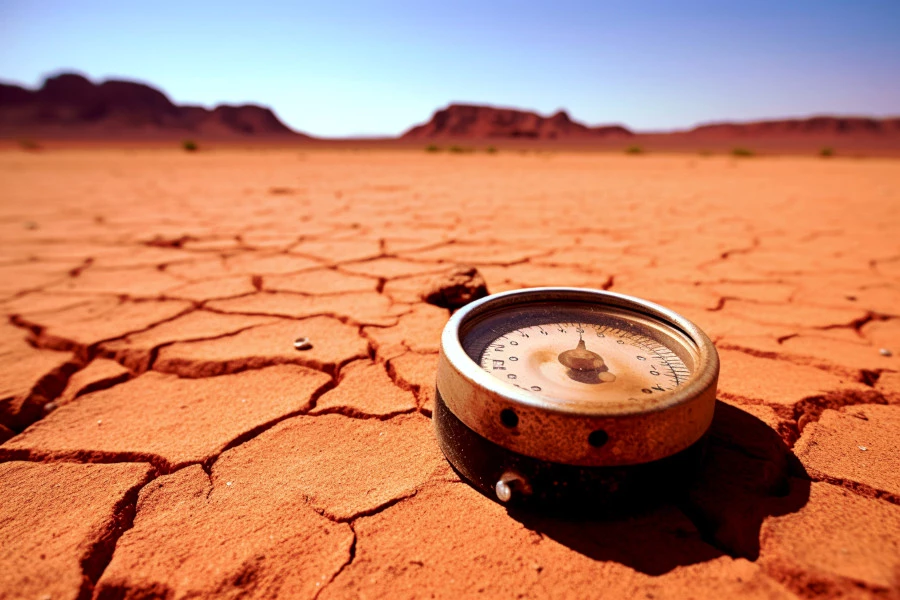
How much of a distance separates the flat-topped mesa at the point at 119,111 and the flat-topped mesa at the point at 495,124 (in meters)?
20.1

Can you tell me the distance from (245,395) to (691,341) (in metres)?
0.96

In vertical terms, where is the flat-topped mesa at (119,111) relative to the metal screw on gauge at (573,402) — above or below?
above

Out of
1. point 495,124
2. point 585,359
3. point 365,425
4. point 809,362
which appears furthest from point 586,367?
point 495,124

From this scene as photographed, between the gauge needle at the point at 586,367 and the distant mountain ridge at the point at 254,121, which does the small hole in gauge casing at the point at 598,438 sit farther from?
the distant mountain ridge at the point at 254,121

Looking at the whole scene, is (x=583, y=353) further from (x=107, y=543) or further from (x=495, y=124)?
(x=495, y=124)

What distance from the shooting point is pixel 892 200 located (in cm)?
411

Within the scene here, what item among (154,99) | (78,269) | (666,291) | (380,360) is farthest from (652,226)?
(154,99)

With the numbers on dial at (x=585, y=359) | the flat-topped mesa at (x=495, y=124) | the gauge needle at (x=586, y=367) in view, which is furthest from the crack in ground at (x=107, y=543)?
the flat-topped mesa at (x=495, y=124)

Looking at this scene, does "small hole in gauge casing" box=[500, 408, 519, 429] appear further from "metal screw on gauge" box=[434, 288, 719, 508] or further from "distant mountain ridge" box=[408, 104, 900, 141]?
"distant mountain ridge" box=[408, 104, 900, 141]

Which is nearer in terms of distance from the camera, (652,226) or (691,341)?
(691,341)

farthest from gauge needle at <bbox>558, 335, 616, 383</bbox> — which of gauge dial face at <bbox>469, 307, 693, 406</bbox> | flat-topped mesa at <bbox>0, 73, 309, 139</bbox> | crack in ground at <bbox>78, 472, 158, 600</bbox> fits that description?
flat-topped mesa at <bbox>0, 73, 309, 139</bbox>

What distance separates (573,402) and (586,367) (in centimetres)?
18

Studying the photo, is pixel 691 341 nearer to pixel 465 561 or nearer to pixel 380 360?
pixel 465 561

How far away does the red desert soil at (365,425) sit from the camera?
672 millimetres
